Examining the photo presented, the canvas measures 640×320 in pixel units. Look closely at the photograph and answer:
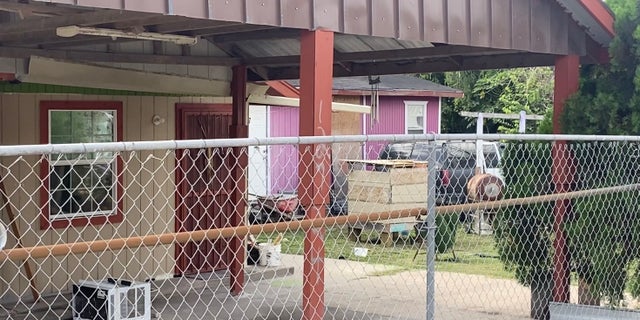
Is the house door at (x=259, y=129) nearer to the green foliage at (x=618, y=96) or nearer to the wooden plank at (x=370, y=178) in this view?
the wooden plank at (x=370, y=178)

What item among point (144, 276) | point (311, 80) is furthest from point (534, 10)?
point (144, 276)

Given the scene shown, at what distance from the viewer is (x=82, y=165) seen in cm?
935

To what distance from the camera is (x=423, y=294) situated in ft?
32.6

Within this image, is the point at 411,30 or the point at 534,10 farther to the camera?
the point at 534,10

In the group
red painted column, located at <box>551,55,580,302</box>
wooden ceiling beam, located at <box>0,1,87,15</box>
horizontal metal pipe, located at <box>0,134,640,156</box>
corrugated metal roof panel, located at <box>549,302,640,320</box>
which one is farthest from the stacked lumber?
horizontal metal pipe, located at <box>0,134,640,156</box>

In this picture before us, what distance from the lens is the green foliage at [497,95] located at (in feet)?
87.9

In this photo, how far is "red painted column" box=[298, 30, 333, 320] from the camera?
5.55 meters

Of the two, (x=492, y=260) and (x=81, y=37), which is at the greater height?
(x=81, y=37)

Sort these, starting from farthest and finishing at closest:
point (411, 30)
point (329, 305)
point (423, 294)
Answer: point (423, 294), point (329, 305), point (411, 30)

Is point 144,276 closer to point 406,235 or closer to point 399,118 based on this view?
point 406,235

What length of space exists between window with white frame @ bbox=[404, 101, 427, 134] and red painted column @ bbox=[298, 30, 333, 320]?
52.6 feet

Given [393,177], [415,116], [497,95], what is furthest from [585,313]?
[497,95]

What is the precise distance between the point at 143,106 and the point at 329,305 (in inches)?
120

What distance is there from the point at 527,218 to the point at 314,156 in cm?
288
